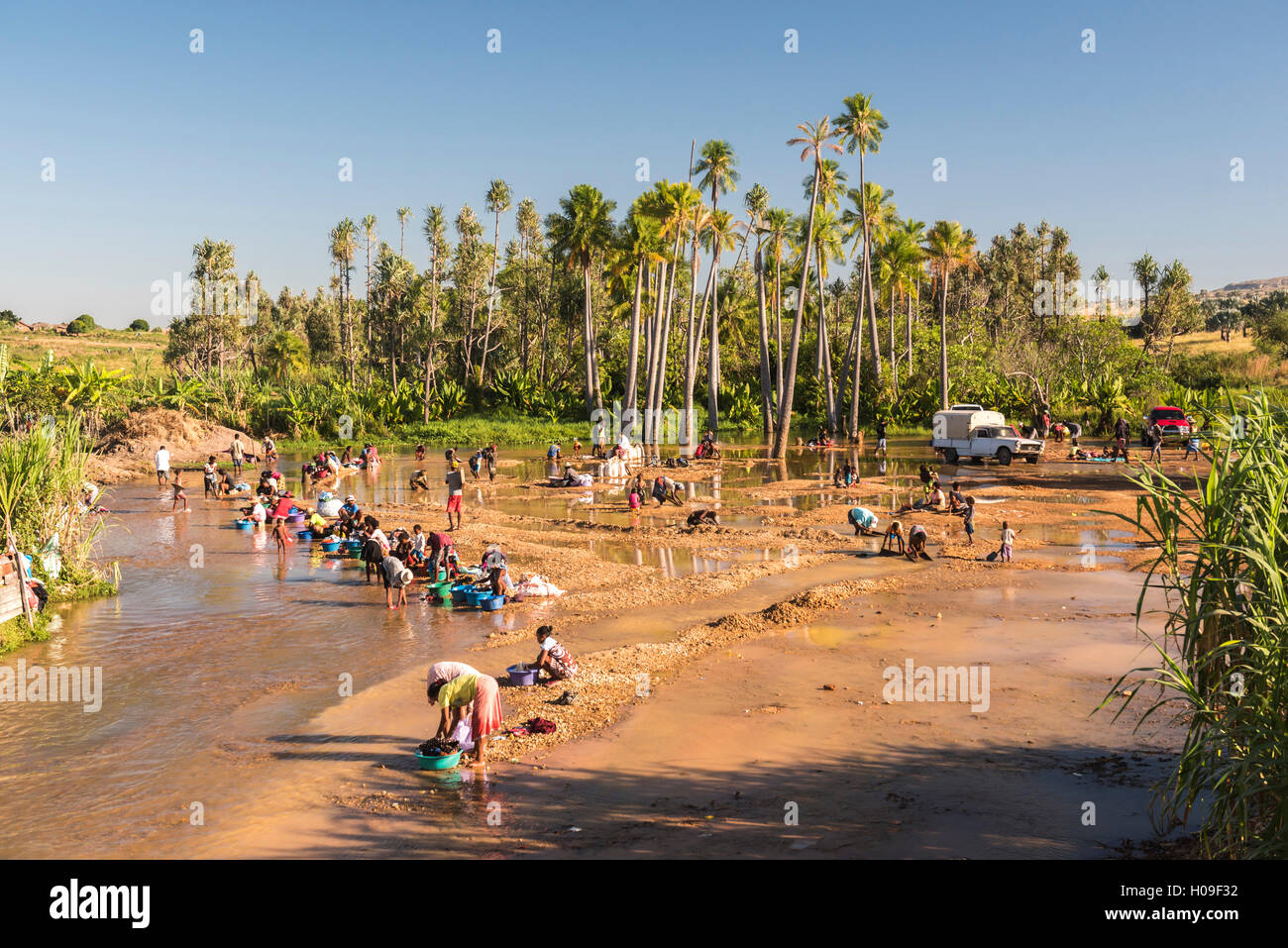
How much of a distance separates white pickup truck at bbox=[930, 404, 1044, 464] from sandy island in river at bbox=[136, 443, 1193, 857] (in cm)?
2361

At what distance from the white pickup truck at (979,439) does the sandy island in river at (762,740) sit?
2361 cm

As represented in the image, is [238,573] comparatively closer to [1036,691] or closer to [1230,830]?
[1036,691]

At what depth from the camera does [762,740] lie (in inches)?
447

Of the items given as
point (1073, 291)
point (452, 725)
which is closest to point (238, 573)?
point (452, 725)

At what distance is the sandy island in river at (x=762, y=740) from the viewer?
8805 mm

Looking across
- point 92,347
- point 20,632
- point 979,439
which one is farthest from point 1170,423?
point 92,347

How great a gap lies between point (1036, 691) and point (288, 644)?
1270cm

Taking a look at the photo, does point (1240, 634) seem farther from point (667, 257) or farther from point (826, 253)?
point (826, 253)

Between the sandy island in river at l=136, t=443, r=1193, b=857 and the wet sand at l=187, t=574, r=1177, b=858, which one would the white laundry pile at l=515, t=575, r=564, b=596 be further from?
the wet sand at l=187, t=574, r=1177, b=858

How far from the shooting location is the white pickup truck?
43.5 meters

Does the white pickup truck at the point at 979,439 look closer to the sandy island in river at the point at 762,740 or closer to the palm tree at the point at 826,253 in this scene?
the palm tree at the point at 826,253

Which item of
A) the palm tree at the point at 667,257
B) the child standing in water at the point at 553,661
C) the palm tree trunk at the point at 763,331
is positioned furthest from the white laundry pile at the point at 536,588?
the palm tree trunk at the point at 763,331

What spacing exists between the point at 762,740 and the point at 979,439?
121 ft
